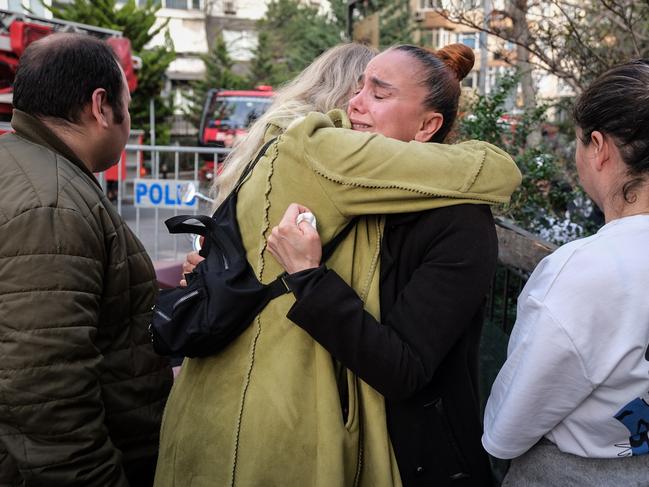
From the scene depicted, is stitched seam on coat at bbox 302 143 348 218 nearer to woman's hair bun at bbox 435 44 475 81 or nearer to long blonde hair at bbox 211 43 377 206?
long blonde hair at bbox 211 43 377 206

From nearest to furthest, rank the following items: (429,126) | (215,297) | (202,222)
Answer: (215,297), (202,222), (429,126)

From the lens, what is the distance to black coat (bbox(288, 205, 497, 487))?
1463 mm

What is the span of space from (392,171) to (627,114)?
52 centimetres

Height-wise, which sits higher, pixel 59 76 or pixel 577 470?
pixel 59 76

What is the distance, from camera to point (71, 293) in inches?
64.4

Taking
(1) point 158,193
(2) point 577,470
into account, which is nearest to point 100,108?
(2) point 577,470

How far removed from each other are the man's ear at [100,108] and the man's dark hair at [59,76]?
1 cm

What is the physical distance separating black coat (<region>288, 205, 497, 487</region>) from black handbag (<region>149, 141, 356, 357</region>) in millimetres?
111

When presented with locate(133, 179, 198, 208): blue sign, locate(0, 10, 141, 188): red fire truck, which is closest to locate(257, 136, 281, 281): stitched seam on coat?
locate(133, 179, 198, 208): blue sign

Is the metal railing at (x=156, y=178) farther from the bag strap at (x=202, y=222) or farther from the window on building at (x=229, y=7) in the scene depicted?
the window on building at (x=229, y=7)

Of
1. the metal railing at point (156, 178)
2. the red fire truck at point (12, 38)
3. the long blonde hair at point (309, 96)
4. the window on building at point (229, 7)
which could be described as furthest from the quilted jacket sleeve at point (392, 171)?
the window on building at point (229, 7)

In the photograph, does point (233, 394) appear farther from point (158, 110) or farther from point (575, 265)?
point (158, 110)

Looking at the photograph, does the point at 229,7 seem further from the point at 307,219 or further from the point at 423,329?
the point at 423,329

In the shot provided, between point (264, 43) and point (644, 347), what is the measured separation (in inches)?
1121
